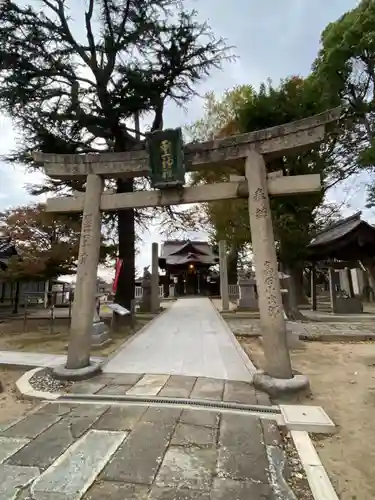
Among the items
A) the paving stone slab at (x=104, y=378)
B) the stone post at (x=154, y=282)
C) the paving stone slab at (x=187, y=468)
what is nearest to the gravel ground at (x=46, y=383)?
the paving stone slab at (x=104, y=378)

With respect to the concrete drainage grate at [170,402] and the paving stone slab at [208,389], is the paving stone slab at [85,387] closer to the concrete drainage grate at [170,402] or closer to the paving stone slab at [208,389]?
the concrete drainage grate at [170,402]

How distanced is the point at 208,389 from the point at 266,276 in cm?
188

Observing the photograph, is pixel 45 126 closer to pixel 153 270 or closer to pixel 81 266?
pixel 81 266

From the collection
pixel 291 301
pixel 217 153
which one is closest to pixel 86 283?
pixel 217 153

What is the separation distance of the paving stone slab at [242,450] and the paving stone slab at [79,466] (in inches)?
39.4

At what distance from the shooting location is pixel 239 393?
444 cm

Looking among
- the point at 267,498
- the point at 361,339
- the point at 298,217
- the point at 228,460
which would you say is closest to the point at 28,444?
the point at 228,460

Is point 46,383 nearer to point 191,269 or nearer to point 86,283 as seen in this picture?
point 86,283

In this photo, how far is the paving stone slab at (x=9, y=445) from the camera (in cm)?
285

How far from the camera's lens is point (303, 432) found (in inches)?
134

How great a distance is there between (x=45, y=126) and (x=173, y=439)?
10.4m

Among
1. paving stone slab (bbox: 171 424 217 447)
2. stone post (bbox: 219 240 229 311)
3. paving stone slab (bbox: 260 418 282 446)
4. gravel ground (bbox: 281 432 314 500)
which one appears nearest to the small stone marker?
paving stone slab (bbox: 171 424 217 447)

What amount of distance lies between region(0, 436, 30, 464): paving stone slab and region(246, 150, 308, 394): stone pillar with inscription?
10.0 ft

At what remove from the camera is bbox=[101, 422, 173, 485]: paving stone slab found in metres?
2.50
